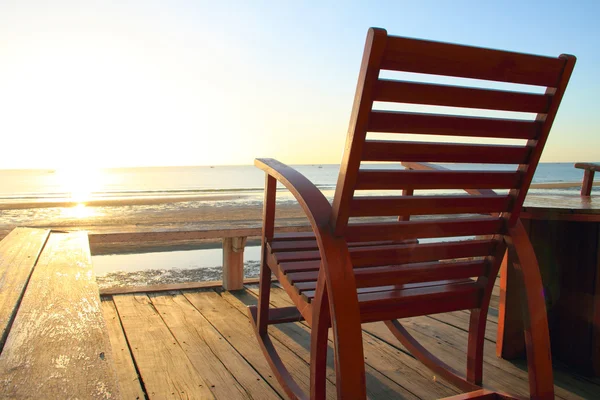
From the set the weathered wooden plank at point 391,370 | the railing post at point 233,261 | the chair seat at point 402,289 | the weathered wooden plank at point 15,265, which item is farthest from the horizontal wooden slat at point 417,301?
the railing post at point 233,261

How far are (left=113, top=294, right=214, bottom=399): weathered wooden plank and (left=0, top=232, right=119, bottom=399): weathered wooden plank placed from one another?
0.56m

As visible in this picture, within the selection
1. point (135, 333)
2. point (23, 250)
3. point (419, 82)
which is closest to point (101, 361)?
point (419, 82)

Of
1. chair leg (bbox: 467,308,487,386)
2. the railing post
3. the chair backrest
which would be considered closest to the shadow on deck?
chair leg (bbox: 467,308,487,386)

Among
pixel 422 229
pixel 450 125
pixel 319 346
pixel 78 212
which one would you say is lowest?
pixel 78 212

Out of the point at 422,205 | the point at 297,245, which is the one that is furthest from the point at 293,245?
the point at 422,205

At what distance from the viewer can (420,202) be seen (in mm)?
1194

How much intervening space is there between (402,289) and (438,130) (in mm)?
543

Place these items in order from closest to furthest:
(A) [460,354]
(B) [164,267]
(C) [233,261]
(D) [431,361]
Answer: (D) [431,361] → (A) [460,354] → (C) [233,261] → (B) [164,267]

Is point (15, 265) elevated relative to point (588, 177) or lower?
lower

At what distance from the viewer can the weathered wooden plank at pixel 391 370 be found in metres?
1.64

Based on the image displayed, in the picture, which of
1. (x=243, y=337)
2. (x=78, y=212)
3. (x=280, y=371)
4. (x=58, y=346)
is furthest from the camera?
(x=78, y=212)

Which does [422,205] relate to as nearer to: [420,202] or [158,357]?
[420,202]

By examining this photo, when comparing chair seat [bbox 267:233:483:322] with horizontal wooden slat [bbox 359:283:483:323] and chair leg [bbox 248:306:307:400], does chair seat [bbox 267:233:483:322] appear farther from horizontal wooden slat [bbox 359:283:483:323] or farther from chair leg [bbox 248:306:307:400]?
chair leg [bbox 248:306:307:400]

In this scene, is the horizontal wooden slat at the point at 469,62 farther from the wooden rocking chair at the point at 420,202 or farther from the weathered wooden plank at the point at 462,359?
the weathered wooden plank at the point at 462,359
